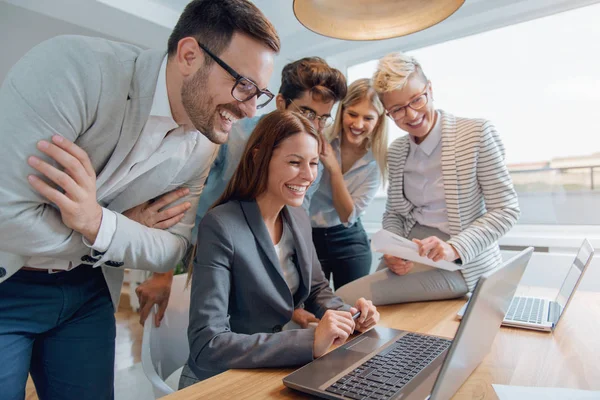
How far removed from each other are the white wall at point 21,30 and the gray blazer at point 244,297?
2.92m

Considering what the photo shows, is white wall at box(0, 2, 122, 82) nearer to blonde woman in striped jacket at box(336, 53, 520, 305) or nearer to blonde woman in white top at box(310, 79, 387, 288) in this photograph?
blonde woman in white top at box(310, 79, 387, 288)

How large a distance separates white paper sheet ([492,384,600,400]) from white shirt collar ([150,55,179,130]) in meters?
0.92

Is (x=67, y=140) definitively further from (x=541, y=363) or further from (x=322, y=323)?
(x=541, y=363)

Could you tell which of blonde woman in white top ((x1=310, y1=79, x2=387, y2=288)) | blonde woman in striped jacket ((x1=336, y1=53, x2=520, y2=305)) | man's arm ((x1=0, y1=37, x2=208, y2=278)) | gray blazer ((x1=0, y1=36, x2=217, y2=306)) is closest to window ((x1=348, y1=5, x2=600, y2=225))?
blonde woman in white top ((x1=310, y1=79, x2=387, y2=288))

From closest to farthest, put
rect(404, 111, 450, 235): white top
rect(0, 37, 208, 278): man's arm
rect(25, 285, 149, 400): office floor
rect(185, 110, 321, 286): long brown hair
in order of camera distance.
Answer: rect(0, 37, 208, 278): man's arm, rect(185, 110, 321, 286): long brown hair, rect(404, 111, 450, 235): white top, rect(25, 285, 149, 400): office floor

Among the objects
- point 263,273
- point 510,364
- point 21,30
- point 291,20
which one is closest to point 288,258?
point 263,273

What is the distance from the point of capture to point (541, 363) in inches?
34.7

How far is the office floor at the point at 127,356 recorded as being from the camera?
2.54 meters

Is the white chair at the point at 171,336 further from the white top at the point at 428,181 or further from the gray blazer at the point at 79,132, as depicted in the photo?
the white top at the point at 428,181

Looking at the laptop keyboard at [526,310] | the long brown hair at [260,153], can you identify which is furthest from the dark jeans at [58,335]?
the laptop keyboard at [526,310]

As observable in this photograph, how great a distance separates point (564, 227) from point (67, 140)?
8.51ft

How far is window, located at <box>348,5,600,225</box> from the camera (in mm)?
2400

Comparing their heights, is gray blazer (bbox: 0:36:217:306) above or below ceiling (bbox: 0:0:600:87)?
below

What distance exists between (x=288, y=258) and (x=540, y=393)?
746 mm
